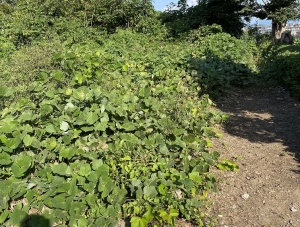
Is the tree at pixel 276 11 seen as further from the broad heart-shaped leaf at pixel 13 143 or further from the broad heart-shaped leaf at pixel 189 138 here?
the broad heart-shaped leaf at pixel 13 143

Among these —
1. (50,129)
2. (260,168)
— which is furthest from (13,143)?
(260,168)

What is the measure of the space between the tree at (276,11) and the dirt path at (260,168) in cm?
884

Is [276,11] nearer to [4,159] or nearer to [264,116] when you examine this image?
[264,116]

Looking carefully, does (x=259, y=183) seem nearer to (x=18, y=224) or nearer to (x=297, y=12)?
(x=18, y=224)

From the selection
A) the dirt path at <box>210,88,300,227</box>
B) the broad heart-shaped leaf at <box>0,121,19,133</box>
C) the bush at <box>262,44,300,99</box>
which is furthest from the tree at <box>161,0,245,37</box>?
the broad heart-shaped leaf at <box>0,121,19,133</box>

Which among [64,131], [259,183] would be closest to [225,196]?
[259,183]

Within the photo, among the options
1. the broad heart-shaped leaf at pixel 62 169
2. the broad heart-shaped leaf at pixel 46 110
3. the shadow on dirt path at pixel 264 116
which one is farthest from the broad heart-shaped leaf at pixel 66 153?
the shadow on dirt path at pixel 264 116

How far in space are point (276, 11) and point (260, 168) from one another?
1201cm

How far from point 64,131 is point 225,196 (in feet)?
5.21

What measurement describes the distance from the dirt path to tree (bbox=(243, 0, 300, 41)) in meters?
8.84

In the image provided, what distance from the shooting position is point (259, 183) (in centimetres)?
321

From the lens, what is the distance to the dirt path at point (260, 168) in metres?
2.78

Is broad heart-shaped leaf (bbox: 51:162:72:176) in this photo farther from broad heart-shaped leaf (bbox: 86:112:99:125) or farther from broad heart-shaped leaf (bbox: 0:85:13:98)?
broad heart-shaped leaf (bbox: 0:85:13:98)

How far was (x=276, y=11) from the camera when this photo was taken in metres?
13.7
